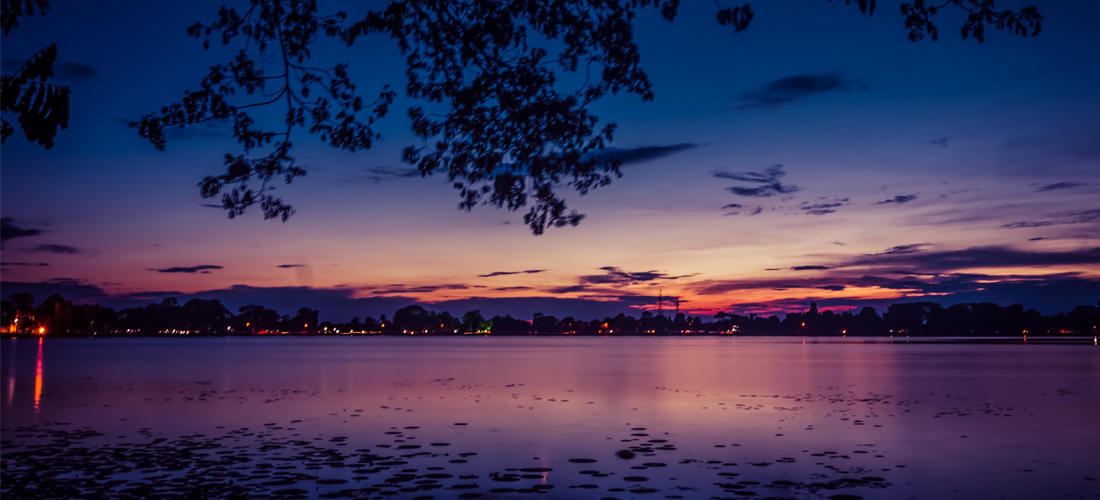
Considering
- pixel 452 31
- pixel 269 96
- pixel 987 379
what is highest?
pixel 452 31

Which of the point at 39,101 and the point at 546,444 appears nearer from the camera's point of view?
the point at 39,101

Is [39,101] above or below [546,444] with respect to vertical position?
above

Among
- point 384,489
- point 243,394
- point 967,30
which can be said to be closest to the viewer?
point 967,30

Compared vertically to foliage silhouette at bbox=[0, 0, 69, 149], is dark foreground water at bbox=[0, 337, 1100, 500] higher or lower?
lower

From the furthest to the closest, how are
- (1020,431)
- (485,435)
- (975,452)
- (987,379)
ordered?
(987,379) < (1020,431) < (485,435) < (975,452)

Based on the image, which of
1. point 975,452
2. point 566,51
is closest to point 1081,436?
point 975,452

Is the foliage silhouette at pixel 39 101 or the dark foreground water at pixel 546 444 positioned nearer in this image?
the foliage silhouette at pixel 39 101

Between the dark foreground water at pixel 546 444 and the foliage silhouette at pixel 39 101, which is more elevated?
the foliage silhouette at pixel 39 101

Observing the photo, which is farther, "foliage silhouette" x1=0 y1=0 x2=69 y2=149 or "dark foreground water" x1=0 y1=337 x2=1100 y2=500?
"dark foreground water" x1=0 y1=337 x2=1100 y2=500

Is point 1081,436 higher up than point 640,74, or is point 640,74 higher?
point 640,74

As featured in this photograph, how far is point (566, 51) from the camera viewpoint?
1120 centimetres

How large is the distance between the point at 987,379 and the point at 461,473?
5139cm

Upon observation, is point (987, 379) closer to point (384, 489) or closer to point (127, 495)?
point (384, 489)

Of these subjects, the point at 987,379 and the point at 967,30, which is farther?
the point at 987,379
